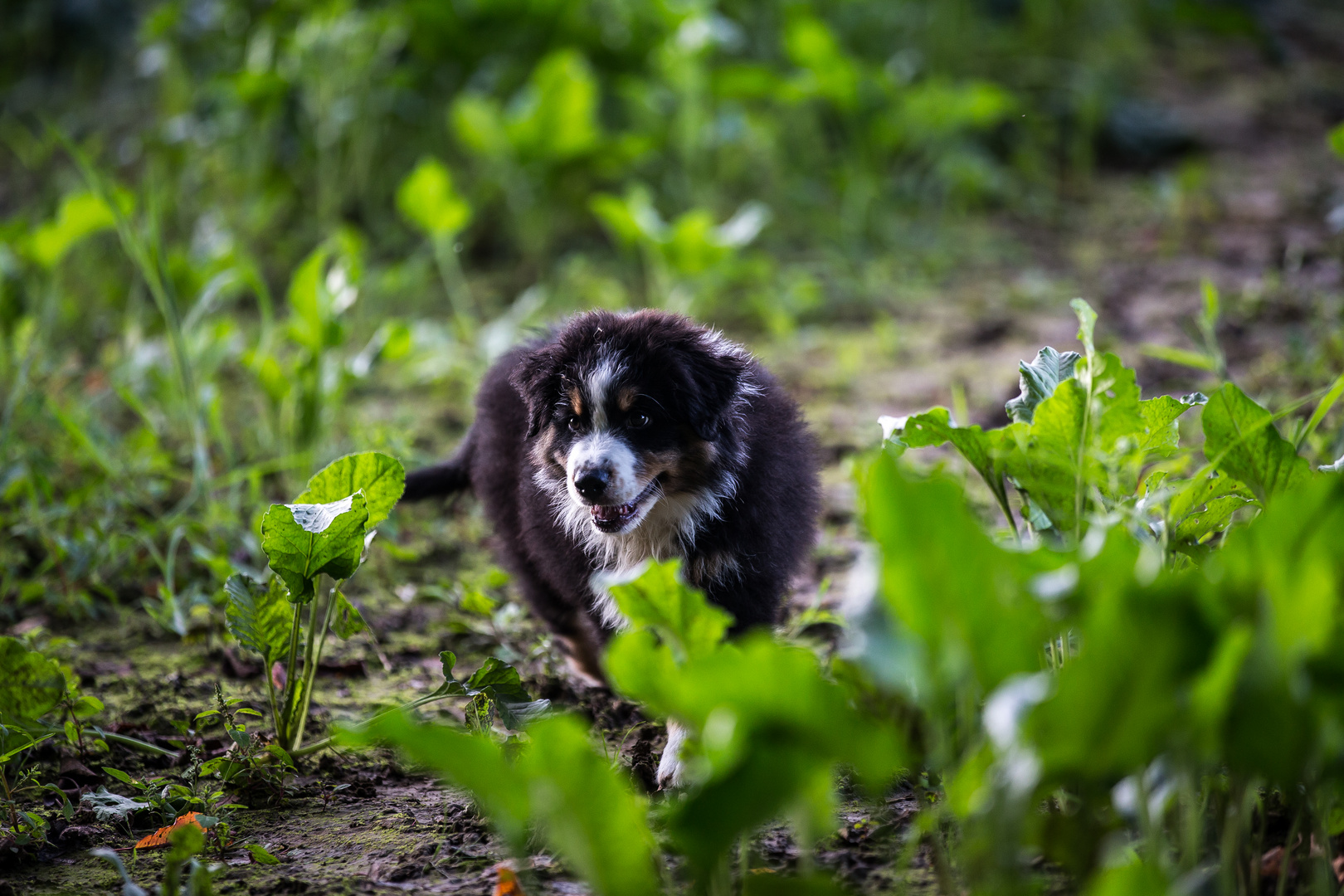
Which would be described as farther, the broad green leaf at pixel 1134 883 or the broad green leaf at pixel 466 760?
the broad green leaf at pixel 466 760

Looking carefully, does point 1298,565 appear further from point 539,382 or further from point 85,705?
point 85,705

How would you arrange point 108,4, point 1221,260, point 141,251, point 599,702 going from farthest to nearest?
point 108,4, point 1221,260, point 141,251, point 599,702

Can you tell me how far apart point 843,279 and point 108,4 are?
587cm

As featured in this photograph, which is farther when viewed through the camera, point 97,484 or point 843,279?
point 843,279

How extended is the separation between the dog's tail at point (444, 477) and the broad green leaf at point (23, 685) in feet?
4.19

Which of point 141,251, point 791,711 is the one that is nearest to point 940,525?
point 791,711

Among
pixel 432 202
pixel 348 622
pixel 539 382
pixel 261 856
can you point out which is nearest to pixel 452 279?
pixel 432 202

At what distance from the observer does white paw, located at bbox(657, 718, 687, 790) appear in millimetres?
2322

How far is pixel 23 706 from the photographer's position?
85.0 inches

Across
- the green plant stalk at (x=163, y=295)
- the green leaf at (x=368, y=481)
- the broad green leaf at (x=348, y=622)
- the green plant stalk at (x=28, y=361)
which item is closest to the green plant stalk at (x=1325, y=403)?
the green leaf at (x=368, y=481)

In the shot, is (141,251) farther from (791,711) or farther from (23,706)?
(791,711)

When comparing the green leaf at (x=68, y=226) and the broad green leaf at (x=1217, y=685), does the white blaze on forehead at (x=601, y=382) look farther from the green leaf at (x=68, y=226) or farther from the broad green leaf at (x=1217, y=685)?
the green leaf at (x=68, y=226)

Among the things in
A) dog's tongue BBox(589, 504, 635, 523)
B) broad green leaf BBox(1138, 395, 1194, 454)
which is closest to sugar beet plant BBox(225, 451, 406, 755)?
dog's tongue BBox(589, 504, 635, 523)

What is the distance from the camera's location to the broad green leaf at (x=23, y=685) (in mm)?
2152
